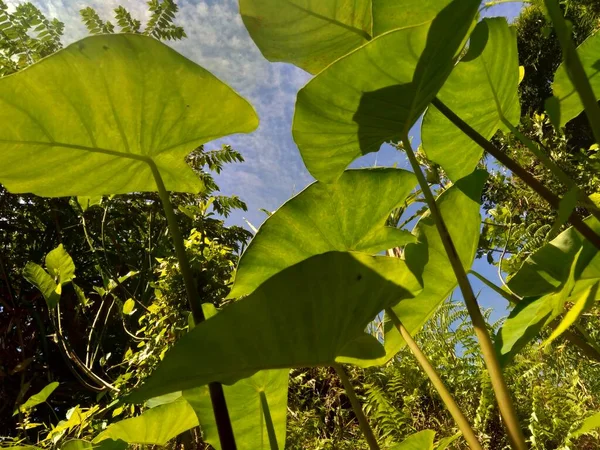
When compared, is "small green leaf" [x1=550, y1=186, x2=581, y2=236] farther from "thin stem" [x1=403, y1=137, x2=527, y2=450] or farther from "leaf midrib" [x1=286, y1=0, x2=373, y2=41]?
"leaf midrib" [x1=286, y1=0, x2=373, y2=41]

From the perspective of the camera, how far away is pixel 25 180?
0.47 metres

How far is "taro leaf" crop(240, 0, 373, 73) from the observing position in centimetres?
49

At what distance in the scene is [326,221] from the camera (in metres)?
0.57

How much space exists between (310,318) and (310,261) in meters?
0.06

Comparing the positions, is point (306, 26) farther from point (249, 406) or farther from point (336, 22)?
point (249, 406)

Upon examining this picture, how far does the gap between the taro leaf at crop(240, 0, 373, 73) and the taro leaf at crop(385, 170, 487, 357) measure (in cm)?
21

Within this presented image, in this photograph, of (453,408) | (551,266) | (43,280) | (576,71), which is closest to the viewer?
(576,71)

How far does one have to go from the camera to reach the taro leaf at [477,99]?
538 mm

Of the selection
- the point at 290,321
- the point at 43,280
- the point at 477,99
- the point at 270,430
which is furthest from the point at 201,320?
the point at 43,280

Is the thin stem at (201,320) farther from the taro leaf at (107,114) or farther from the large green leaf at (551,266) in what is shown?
the large green leaf at (551,266)

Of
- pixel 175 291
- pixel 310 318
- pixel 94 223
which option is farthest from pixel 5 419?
pixel 310 318

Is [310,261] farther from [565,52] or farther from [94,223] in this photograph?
[94,223]

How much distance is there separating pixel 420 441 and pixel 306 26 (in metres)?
0.49

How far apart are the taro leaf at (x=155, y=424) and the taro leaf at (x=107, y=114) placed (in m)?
0.28
